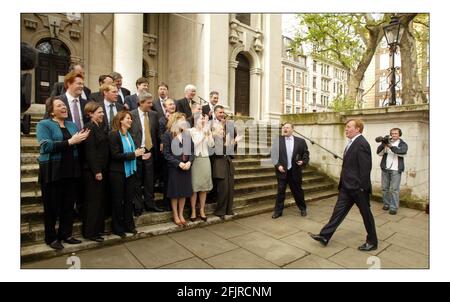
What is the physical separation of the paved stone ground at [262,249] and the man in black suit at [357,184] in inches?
9.5

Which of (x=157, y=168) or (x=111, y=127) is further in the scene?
(x=157, y=168)

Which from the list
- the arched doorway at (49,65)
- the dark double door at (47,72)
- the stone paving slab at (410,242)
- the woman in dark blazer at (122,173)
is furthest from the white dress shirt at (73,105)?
the dark double door at (47,72)

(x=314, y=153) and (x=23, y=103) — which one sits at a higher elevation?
(x=23, y=103)

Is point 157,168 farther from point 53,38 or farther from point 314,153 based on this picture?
point 53,38

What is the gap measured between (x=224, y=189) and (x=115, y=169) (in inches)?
80.1

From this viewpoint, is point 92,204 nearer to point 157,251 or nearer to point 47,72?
point 157,251

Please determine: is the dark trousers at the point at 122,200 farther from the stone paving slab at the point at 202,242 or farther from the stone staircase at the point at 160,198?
the stone paving slab at the point at 202,242

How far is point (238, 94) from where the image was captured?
13.8 m

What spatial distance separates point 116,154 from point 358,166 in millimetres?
3412

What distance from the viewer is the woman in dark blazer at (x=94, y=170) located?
3.36 meters

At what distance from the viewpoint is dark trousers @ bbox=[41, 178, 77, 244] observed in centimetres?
314

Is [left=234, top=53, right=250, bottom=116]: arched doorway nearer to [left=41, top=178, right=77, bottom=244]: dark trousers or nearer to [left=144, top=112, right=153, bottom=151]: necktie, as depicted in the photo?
[left=144, top=112, right=153, bottom=151]: necktie

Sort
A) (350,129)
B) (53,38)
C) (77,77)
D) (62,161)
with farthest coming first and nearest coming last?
(53,38) → (350,129) → (77,77) → (62,161)
